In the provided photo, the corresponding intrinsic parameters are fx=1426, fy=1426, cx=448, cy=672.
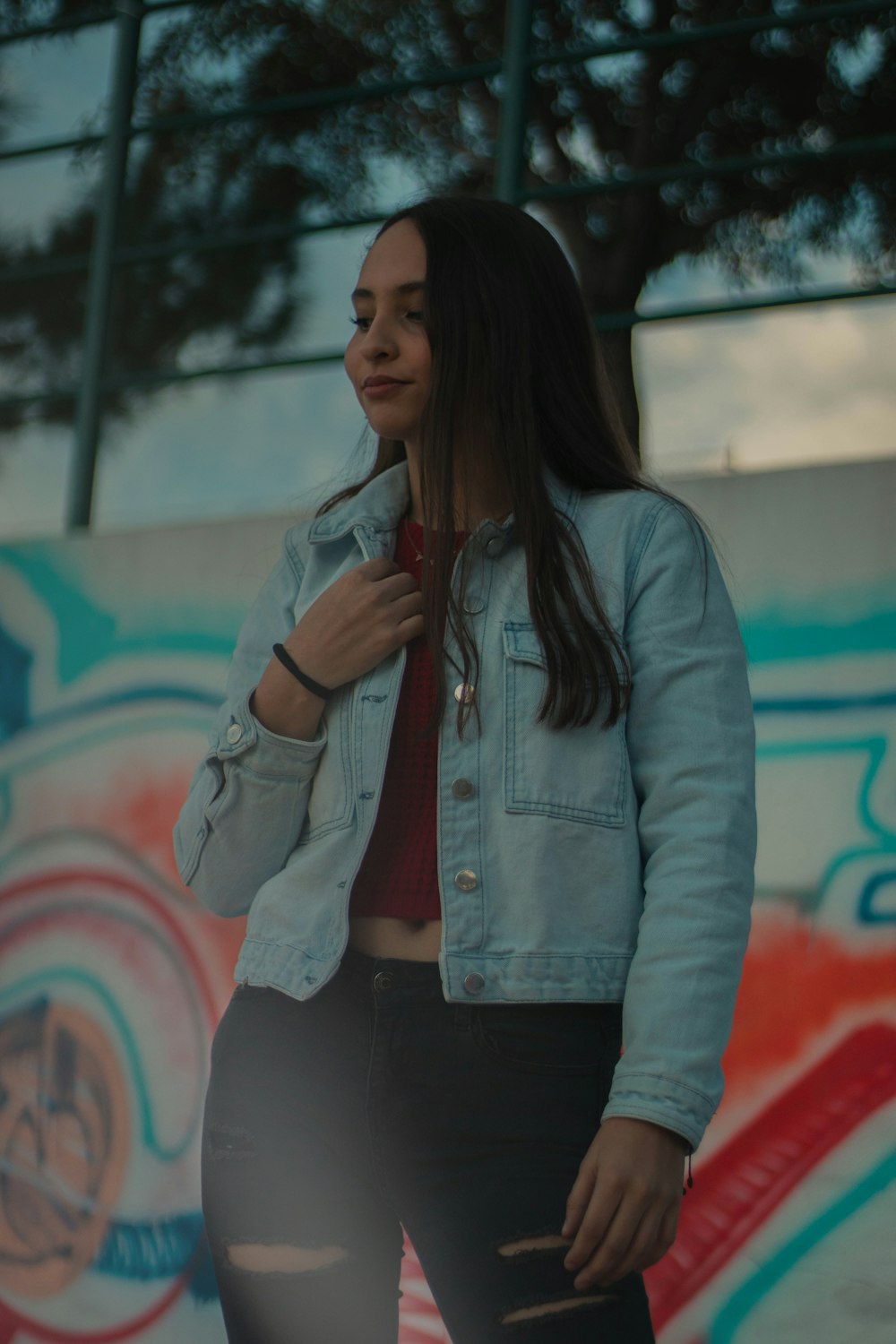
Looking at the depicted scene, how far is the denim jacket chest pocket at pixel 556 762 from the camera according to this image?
1.44m

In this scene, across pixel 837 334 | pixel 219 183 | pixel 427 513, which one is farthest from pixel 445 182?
pixel 427 513

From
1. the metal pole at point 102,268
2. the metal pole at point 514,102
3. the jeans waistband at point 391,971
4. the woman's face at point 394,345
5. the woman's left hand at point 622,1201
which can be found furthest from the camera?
the metal pole at point 102,268

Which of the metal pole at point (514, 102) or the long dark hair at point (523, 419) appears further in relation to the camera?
the metal pole at point (514, 102)

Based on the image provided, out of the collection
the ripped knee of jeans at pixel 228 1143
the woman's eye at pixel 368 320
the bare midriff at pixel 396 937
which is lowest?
the ripped knee of jeans at pixel 228 1143

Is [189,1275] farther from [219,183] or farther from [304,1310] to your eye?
[219,183]

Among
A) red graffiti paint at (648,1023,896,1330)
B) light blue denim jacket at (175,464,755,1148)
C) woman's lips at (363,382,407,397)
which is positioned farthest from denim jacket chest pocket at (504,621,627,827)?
red graffiti paint at (648,1023,896,1330)

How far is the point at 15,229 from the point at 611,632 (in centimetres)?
361

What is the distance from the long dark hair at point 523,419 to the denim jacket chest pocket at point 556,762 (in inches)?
0.8

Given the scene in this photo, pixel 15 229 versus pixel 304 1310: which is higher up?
pixel 15 229

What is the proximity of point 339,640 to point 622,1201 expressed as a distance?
64 cm

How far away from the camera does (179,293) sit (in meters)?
4.23

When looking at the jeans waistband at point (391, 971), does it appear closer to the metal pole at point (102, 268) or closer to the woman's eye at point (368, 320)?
the woman's eye at point (368, 320)

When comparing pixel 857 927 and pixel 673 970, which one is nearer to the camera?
pixel 673 970

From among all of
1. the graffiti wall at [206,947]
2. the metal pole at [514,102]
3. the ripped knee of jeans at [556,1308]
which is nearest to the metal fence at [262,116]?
the metal pole at [514,102]
